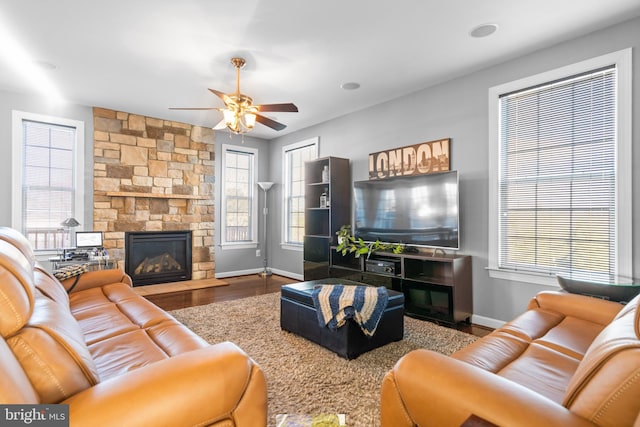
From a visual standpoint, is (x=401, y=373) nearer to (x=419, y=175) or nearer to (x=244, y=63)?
(x=419, y=175)

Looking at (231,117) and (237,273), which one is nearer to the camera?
(231,117)

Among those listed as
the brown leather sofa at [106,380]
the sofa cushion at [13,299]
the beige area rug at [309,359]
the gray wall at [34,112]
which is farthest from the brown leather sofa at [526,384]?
the gray wall at [34,112]

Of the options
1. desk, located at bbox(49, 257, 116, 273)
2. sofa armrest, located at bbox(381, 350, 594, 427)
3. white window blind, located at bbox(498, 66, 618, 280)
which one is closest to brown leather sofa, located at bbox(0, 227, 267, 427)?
sofa armrest, located at bbox(381, 350, 594, 427)

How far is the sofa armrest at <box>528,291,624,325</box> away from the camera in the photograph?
199 cm

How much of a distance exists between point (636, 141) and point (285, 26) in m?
2.96

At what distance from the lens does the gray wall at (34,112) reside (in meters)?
4.23

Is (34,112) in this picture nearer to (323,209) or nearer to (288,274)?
(323,209)

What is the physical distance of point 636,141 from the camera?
2.60 meters

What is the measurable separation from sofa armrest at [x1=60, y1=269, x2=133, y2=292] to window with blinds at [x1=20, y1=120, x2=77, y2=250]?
7.74ft

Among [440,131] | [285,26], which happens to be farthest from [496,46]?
[285,26]

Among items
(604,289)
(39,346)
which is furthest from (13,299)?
(604,289)

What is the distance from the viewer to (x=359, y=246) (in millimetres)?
4340

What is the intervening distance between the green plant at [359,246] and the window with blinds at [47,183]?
12.6 ft

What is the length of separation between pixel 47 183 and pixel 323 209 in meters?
3.87
